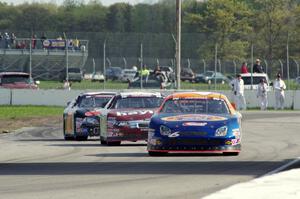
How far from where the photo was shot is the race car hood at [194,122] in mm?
19750

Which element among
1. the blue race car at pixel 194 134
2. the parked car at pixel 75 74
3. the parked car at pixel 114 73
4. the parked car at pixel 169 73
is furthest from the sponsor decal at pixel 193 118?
the parked car at pixel 114 73

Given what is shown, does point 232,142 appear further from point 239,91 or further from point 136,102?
point 239,91

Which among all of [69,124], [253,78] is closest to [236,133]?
[69,124]

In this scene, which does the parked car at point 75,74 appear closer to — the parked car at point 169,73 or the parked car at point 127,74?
the parked car at point 127,74

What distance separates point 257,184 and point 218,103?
7.57 metres

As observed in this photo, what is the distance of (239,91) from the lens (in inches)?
1800

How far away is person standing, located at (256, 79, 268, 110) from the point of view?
1820 inches

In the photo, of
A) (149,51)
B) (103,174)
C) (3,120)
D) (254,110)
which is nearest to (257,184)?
(103,174)

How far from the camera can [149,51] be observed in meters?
68.4

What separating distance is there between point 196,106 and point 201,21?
211 feet

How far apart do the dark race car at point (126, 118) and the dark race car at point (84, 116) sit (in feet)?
3.92

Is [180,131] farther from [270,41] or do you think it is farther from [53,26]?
[53,26]

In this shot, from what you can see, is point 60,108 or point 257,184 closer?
point 257,184

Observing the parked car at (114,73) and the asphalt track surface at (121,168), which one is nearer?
the asphalt track surface at (121,168)
